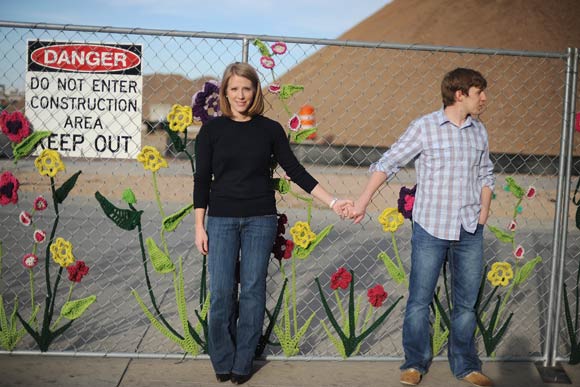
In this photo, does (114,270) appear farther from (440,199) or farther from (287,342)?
(440,199)

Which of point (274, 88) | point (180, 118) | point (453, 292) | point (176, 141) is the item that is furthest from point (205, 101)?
point (453, 292)

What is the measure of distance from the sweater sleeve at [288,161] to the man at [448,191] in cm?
28

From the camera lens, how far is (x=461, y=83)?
10.0 feet

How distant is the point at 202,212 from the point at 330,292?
2.56 metres

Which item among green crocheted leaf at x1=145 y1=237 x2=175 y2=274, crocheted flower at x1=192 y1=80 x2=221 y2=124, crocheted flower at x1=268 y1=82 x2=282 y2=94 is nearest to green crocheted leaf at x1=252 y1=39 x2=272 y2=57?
crocheted flower at x1=268 y1=82 x2=282 y2=94

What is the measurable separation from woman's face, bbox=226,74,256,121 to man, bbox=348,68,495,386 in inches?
29.3

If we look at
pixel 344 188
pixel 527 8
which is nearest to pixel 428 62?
pixel 527 8

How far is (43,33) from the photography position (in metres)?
3.51

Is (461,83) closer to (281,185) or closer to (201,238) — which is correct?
(281,185)

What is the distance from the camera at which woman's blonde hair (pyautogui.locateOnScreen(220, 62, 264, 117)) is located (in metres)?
3.02

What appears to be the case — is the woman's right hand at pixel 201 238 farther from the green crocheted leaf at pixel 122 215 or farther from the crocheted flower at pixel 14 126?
the crocheted flower at pixel 14 126

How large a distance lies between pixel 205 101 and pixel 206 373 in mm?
1518

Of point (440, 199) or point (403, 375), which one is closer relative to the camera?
point (440, 199)

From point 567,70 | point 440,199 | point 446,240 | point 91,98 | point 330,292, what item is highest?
point 567,70
